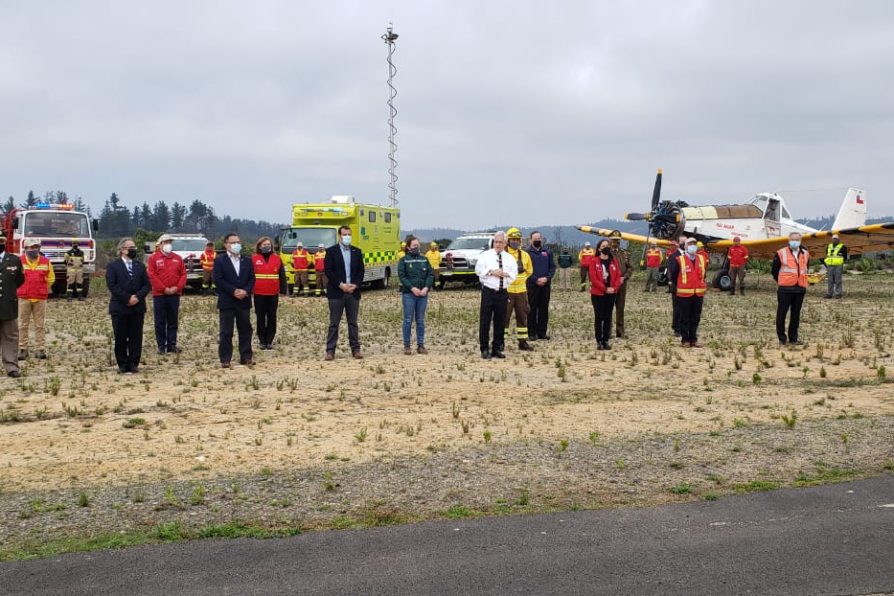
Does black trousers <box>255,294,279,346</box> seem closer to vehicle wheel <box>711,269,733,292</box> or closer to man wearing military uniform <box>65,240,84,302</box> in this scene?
man wearing military uniform <box>65,240,84,302</box>

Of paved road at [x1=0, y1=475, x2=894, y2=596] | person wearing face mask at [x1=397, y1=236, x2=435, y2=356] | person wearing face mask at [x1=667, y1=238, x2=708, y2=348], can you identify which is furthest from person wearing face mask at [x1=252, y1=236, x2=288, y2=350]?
paved road at [x1=0, y1=475, x2=894, y2=596]

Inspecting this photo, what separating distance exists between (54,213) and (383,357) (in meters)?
17.4

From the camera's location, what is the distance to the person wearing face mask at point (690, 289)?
555 inches

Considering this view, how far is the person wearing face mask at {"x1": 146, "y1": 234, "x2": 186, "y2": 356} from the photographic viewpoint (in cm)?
1358

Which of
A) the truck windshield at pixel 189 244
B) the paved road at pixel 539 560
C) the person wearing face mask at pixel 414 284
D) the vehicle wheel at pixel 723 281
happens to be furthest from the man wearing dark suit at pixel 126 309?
the vehicle wheel at pixel 723 281

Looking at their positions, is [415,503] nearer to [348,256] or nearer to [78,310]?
[348,256]

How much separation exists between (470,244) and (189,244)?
9469mm

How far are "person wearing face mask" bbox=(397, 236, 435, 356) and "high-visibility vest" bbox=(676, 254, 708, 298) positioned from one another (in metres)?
4.29

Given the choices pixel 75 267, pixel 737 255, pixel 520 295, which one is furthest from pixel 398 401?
pixel 737 255

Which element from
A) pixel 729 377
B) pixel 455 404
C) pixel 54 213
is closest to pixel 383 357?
pixel 455 404

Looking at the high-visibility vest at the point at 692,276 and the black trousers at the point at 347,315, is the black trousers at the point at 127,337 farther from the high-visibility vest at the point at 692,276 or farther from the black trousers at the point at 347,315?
the high-visibility vest at the point at 692,276

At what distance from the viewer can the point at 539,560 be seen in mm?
4910

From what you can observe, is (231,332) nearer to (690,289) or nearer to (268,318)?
(268,318)

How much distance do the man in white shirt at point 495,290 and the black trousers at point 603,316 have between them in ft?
5.88
